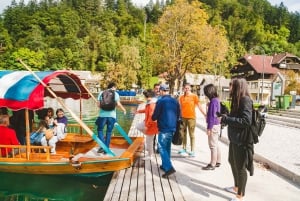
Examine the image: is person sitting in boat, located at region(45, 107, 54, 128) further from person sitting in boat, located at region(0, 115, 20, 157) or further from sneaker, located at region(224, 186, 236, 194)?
sneaker, located at region(224, 186, 236, 194)

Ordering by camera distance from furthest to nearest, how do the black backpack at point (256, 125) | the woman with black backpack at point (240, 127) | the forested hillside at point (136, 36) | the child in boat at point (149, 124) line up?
the forested hillside at point (136, 36), the child in boat at point (149, 124), the black backpack at point (256, 125), the woman with black backpack at point (240, 127)

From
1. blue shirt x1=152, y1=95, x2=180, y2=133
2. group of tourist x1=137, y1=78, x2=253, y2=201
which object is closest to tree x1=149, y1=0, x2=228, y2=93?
group of tourist x1=137, y1=78, x2=253, y2=201

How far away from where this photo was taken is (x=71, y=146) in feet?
35.8

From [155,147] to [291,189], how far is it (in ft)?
15.2

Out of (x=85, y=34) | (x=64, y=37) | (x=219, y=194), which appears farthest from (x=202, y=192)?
(x=85, y=34)

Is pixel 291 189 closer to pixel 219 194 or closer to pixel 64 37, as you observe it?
pixel 219 194

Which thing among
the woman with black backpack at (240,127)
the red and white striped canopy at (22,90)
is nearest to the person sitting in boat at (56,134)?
the red and white striped canopy at (22,90)

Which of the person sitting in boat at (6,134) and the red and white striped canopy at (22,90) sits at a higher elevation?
the red and white striped canopy at (22,90)

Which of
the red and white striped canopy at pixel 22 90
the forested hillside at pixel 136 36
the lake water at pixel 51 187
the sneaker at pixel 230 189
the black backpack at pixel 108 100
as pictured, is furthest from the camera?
the forested hillside at pixel 136 36

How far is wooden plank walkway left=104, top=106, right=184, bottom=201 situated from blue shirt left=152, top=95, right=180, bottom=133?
1.10 meters

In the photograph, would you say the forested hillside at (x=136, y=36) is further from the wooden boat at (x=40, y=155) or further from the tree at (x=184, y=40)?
the wooden boat at (x=40, y=155)

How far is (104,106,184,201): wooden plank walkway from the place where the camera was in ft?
19.5

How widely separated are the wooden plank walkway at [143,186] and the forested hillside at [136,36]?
28.9 m

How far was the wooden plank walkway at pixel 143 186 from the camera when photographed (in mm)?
5945
